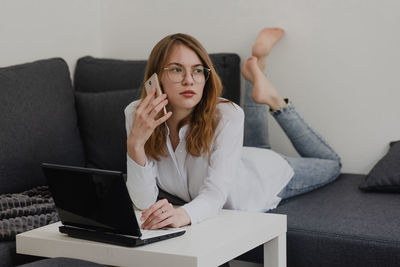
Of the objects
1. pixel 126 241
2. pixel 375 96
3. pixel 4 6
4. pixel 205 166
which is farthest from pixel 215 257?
pixel 4 6

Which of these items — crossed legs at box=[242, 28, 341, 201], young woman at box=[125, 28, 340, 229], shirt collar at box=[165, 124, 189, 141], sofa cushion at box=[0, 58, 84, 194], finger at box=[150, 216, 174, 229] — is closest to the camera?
finger at box=[150, 216, 174, 229]

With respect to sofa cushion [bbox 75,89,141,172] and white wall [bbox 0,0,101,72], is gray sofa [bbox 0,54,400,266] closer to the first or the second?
sofa cushion [bbox 75,89,141,172]

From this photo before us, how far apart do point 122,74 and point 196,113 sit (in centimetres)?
84

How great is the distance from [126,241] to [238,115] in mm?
633

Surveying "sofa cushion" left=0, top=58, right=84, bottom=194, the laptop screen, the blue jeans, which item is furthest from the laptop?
the blue jeans

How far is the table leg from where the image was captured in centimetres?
171

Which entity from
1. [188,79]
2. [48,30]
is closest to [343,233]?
→ [188,79]

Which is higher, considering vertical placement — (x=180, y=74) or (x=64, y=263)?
(x=180, y=74)

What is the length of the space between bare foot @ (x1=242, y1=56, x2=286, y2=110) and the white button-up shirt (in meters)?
0.36

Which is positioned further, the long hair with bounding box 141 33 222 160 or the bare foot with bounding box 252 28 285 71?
the bare foot with bounding box 252 28 285 71

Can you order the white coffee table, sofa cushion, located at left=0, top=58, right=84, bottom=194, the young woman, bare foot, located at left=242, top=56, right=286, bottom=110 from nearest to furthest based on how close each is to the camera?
the white coffee table → the young woman → sofa cushion, located at left=0, top=58, right=84, bottom=194 → bare foot, located at left=242, top=56, right=286, bottom=110

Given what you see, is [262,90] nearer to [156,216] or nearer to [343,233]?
[343,233]

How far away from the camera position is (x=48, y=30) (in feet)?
9.03

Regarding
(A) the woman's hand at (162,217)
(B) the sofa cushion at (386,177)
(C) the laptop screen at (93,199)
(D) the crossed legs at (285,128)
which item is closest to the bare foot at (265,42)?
(D) the crossed legs at (285,128)
